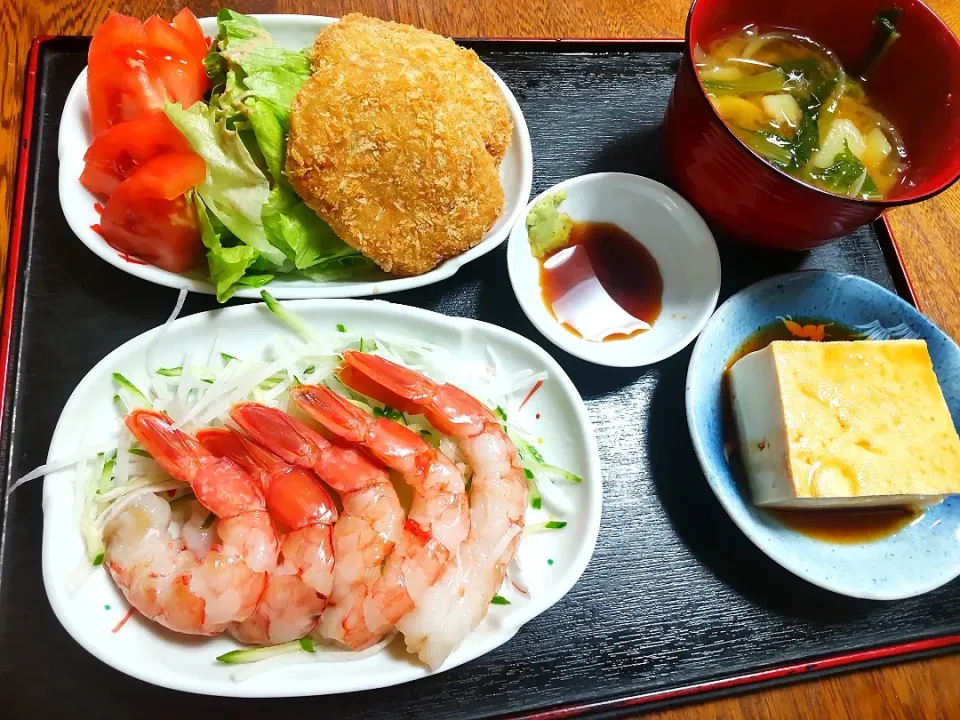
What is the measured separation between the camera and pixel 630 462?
5.64ft

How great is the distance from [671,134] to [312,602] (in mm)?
1528

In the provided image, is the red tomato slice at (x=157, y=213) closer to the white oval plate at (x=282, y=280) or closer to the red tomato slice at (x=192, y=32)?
the white oval plate at (x=282, y=280)

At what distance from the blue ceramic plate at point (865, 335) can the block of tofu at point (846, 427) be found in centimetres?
8

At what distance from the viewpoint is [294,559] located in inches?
52.9

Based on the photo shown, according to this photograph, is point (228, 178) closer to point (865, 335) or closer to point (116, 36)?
point (116, 36)

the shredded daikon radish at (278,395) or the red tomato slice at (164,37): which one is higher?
the red tomato slice at (164,37)

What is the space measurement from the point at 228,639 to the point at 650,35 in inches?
88.2

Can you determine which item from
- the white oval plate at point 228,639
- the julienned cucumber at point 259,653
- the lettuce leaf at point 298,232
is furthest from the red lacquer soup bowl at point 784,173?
the julienned cucumber at point 259,653

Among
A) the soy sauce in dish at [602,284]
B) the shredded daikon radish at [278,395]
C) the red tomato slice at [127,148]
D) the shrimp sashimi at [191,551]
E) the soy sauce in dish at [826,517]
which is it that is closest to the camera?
the shrimp sashimi at [191,551]

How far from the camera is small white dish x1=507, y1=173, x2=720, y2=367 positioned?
5.63 feet

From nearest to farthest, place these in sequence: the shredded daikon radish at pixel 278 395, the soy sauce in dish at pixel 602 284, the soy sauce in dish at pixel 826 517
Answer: the shredded daikon radish at pixel 278 395 → the soy sauce in dish at pixel 826 517 → the soy sauce in dish at pixel 602 284

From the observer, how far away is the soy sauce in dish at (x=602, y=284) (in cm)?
180

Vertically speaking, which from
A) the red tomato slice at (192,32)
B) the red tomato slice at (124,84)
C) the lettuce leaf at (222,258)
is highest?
the red tomato slice at (192,32)

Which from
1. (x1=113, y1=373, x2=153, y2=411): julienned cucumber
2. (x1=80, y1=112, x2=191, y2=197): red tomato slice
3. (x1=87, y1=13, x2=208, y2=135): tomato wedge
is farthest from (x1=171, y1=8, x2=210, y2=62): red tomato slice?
(x1=113, y1=373, x2=153, y2=411): julienned cucumber
